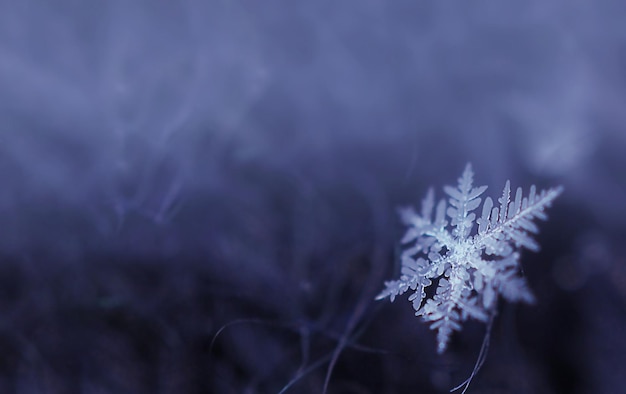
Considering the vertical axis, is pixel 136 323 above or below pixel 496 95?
below

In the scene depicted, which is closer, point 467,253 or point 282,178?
point 467,253

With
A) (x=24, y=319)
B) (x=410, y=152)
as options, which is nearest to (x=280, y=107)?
(x=410, y=152)

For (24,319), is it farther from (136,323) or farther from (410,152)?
(410,152)

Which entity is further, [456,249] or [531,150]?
[531,150]
